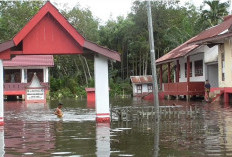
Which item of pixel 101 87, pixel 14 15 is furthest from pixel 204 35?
pixel 14 15

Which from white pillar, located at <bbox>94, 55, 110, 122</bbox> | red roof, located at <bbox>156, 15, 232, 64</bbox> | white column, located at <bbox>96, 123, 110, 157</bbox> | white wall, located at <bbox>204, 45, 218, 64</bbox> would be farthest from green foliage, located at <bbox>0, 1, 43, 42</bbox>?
white column, located at <bbox>96, 123, 110, 157</bbox>

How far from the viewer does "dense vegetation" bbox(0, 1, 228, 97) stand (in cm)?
5794

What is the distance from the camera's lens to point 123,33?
66.7 meters

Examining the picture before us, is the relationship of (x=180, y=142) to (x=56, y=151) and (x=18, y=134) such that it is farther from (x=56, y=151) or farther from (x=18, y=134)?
(x=18, y=134)

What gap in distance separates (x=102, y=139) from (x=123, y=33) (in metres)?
54.6

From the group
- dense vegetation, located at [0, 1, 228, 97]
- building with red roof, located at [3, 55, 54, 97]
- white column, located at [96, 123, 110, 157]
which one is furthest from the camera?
dense vegetation, located at [0, 1, 228, 97]

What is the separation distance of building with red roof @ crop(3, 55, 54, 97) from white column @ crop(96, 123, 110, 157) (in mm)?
31405

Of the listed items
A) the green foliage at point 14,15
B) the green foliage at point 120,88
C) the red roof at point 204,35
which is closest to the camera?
the red roof at point 204,35

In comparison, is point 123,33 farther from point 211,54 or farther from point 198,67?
point 211,54

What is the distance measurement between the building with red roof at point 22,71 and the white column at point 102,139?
1236 inches

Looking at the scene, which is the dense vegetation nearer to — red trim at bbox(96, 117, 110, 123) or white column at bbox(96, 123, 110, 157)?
red trim at bbox(96, 117, 110, 123)

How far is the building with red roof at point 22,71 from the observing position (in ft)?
156

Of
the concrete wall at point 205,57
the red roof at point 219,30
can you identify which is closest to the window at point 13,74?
the concrete wall at point 205,57

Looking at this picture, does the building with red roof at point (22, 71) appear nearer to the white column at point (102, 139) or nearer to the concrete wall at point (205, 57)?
the concrete wall at point (205, 57)
